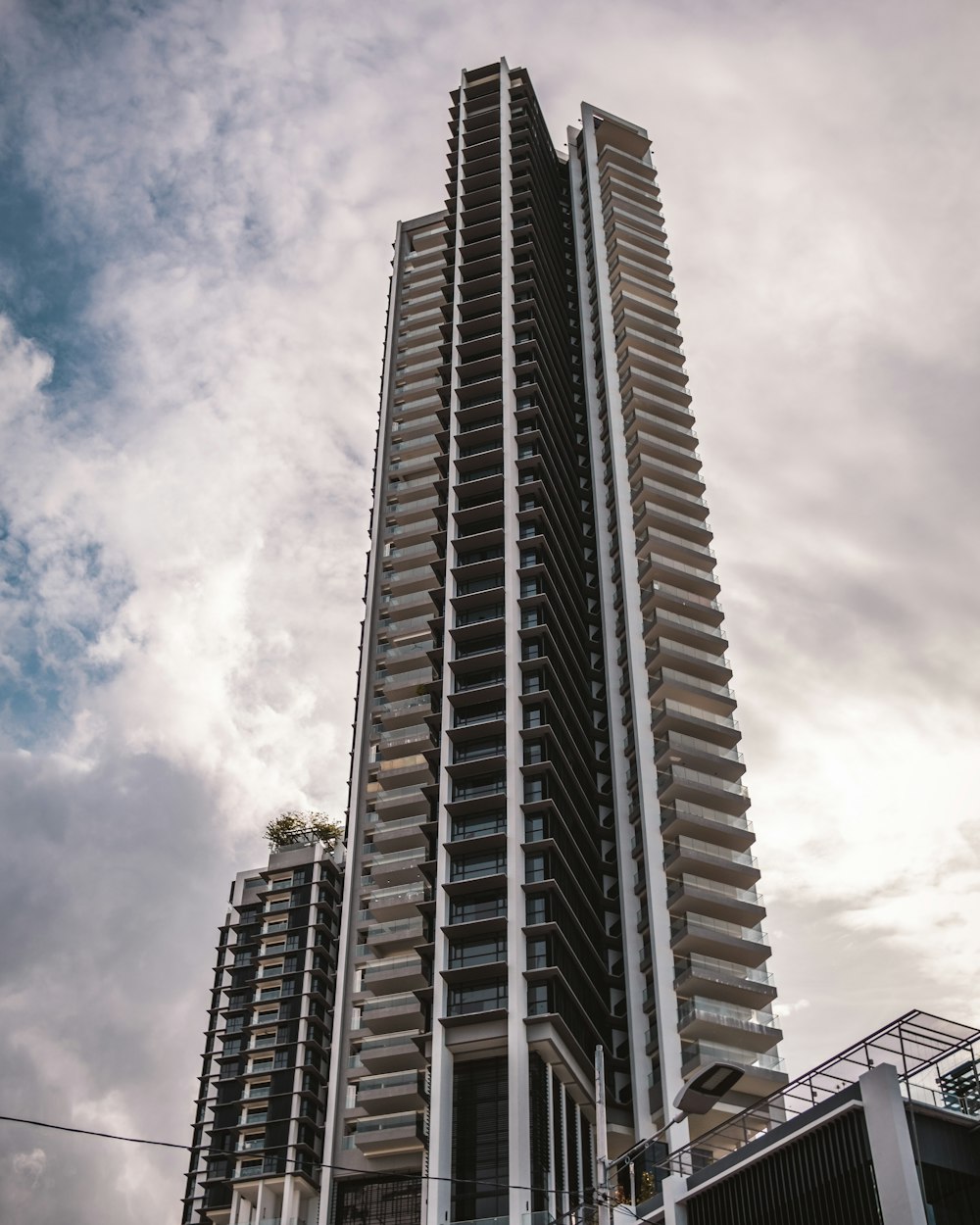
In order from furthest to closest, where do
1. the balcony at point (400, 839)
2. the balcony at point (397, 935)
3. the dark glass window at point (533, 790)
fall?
1. the balcony at point (400, 839)
2. the balcony at point (397, 935)
3. the dark glass window at point (533, 790)

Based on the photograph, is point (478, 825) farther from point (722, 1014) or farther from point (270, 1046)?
point (270, 1046)

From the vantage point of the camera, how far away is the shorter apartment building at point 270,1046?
99.4 m

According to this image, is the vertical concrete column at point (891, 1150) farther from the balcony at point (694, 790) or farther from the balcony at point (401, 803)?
the balcony at point (401, 803)

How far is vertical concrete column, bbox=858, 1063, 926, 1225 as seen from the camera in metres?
25.5

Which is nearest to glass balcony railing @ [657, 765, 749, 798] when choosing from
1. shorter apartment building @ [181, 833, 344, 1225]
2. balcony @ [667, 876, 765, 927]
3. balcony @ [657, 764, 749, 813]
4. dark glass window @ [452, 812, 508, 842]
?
balcony @ [657, 764, 749, 813]

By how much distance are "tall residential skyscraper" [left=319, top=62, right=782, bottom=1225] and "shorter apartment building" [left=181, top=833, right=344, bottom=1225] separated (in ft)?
99.3

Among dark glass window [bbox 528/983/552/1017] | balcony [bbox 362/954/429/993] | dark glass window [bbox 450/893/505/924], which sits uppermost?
dark glass window [bbox 450/893/505/924]

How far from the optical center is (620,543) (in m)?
92.4

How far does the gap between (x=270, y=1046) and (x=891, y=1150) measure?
299ft

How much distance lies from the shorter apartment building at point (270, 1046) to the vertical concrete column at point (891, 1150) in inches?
3095

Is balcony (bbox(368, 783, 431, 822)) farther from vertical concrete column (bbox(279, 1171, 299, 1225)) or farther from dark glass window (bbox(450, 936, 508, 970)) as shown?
vertical concrete column (bbox(279, 1171, 299, 1225))


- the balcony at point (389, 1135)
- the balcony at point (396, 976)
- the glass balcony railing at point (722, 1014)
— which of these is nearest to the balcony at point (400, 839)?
the balcony at point (396, 976)

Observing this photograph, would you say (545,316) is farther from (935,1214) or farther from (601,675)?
(935,1214)

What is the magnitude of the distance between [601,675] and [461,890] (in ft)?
84.6
